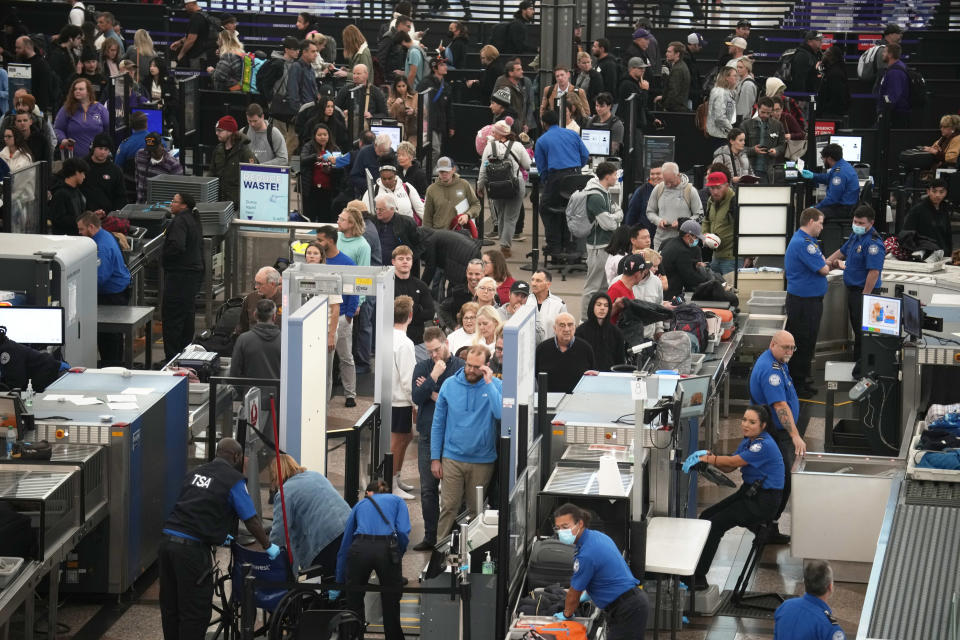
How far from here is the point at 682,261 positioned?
49.3ft

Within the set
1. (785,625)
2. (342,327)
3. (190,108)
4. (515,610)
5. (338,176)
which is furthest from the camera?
(190,108)

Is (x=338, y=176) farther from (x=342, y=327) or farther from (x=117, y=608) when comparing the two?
(x=117, y=608)

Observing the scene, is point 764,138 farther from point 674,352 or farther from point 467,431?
point 467,431

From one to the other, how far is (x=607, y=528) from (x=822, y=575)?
1648mm

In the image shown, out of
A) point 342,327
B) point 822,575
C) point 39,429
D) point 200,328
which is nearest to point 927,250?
point 342,327

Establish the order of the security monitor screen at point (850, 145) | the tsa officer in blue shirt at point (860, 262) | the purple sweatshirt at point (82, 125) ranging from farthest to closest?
the security monitor screen at point (850, 145)
the purple sweatshirt at point (82, 125)
the tsa officer in blue shirt at point (860, 262)

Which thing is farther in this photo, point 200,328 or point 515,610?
point 200,328

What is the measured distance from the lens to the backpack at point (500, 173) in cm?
1867

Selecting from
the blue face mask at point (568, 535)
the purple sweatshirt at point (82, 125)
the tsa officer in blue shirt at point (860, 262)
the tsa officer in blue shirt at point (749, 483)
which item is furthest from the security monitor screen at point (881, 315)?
the purple sweatshirt at point (82, 125)

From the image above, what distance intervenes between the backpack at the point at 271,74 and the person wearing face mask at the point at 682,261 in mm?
8932

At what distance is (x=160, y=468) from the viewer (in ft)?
36.9

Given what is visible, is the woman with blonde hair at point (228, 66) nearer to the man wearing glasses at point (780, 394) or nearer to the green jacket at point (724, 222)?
the green jacket at point (724, 222)

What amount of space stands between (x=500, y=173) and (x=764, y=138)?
3390 millimetres

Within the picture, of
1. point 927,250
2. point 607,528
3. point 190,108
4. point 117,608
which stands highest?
point 190,108
